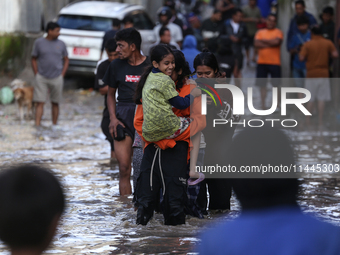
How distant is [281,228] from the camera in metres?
1.87

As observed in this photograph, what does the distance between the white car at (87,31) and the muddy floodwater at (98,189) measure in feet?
8.26

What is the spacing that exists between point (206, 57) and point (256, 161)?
3.35 meters

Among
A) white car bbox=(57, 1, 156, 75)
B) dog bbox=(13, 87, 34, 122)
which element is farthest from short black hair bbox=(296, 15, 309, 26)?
dog bbox=(13, 87, 34, 122)

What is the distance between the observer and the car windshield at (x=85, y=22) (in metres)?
15.8

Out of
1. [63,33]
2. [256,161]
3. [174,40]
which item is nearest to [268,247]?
[256,161]

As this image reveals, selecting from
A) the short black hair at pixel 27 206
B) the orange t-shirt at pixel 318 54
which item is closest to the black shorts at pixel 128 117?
the short black hair at pixel 27 206

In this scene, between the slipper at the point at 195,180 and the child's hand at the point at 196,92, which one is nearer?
the child's hand at the point at 196,92

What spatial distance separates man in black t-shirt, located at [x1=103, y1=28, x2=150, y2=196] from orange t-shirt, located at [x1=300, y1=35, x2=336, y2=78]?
642cm

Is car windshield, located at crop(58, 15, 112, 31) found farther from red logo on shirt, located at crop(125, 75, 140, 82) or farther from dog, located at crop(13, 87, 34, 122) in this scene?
red logo on shirt, located at crop(125, 75, 140, 82)

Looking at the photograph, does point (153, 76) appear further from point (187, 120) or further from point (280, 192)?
point (280, 192)

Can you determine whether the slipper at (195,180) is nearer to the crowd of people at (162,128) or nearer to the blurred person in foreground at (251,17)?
the crowd of people at (162,128)

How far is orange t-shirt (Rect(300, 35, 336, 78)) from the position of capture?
1167cm

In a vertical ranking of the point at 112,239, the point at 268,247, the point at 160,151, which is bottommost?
the point at 112,239

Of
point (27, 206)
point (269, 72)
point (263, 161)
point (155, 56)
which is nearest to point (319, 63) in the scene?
point (269, 72)
